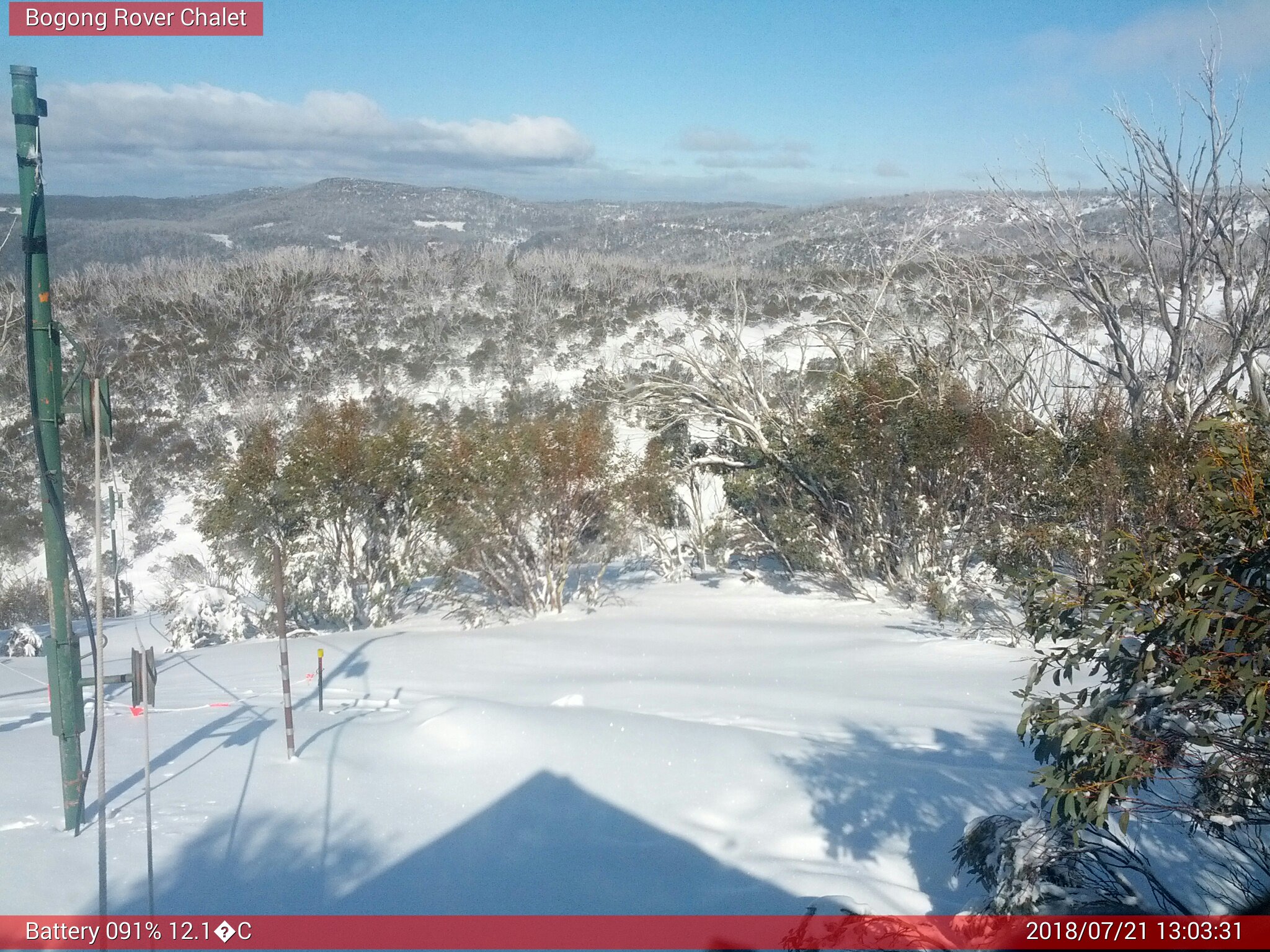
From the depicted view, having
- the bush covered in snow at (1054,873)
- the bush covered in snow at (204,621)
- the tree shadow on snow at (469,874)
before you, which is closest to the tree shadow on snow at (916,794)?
the bush covered in snow at (1054,873)

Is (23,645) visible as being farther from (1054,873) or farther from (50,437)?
(1054,873)

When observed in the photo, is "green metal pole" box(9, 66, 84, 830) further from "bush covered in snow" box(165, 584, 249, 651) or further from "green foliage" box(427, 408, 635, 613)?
"bush covered in snow" box(165, 584, 249, 651)

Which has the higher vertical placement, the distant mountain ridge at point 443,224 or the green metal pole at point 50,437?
the distant mountain ridge at point 443,224

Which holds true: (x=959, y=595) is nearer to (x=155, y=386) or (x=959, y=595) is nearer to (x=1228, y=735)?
(x=1228, y=735)

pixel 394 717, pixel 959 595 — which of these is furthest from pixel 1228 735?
pixel 959 595

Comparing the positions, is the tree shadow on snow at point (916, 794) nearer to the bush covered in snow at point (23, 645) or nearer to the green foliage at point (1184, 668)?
the green foliage at point (1184, 668)

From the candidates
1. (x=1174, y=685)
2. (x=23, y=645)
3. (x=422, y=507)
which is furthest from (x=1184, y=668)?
(x=23, y=645)
